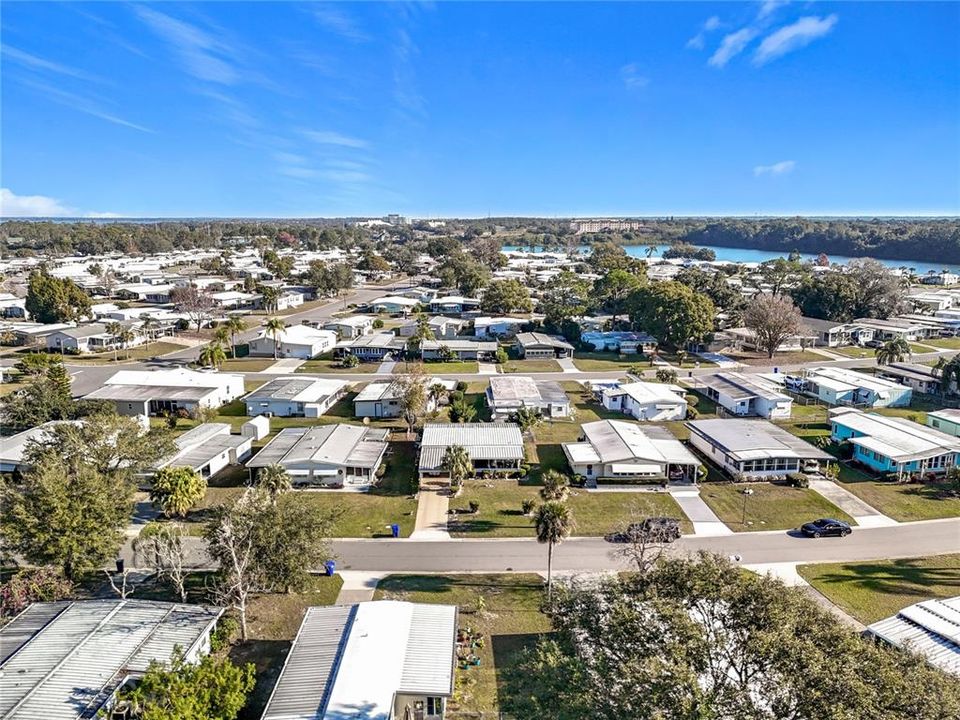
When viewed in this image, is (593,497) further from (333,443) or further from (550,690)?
(550,690)

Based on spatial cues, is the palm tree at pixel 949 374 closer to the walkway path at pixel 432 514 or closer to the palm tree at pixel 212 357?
the walkway path at pixel 432 514

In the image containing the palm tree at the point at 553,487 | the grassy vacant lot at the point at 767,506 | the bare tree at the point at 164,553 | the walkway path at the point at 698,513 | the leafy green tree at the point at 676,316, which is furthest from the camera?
the leafy green tree at the point at 676,316

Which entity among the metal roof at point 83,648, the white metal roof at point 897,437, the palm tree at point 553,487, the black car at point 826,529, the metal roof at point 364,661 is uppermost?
the palm tree at point 553,487

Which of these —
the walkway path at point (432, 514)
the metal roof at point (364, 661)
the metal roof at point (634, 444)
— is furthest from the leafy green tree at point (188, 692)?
the metal roof at point (634, 444)

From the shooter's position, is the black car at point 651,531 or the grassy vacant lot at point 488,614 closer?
the grassy vacant lot at point 488,614

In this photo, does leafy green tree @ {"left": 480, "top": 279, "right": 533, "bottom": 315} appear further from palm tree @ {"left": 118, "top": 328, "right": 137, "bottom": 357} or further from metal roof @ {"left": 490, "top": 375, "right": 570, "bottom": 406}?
palm tree @ {"left": 118, "top": 328, "right": 137, "bottom": 357}

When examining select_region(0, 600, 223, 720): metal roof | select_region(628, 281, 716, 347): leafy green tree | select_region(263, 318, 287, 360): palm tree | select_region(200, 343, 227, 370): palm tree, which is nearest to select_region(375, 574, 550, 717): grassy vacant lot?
select_region(0, 600, 223, 720): metal roof

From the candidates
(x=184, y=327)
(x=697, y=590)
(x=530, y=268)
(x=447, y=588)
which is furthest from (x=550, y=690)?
(x=530, y=268)
